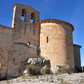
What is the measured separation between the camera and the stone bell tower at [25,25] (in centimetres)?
1405

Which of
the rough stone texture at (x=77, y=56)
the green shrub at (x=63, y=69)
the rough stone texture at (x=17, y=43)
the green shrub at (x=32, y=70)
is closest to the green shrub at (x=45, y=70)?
the green shrub at (x=32, y=70)

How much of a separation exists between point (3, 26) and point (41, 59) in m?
5.49

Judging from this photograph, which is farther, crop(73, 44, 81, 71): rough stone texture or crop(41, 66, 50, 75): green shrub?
crop(73, 44, 81, 71): rough stone texture

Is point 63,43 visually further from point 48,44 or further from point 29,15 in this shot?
point 29,15

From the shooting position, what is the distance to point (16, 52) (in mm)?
13094

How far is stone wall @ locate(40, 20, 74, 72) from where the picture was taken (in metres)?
14.3

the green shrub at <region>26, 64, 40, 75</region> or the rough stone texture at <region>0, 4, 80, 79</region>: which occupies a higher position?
the rough stone texture at <region>0, 4, 80, 79</region>

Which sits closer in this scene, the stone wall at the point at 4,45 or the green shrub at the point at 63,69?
the stone wall at the point at 4,45

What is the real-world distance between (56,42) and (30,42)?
3.15 m

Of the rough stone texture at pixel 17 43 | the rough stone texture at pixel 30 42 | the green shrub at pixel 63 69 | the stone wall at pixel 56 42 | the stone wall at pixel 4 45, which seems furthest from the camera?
the stone wall at pixel 56 42

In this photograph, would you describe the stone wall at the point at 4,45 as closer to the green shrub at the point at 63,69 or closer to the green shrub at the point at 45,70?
the green shrub at the point at 45,70

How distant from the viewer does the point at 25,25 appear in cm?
1476

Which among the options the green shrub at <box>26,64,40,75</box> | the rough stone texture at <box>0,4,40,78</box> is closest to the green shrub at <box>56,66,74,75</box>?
the green shrub at <box>26,64,40,75</box>

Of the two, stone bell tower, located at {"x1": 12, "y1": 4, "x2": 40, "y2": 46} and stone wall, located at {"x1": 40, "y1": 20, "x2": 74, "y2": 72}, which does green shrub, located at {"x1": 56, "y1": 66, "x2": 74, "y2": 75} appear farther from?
stone bell tower, located at {"x1": 12, "y1": 4, "x2": 40, "y2": 46}
